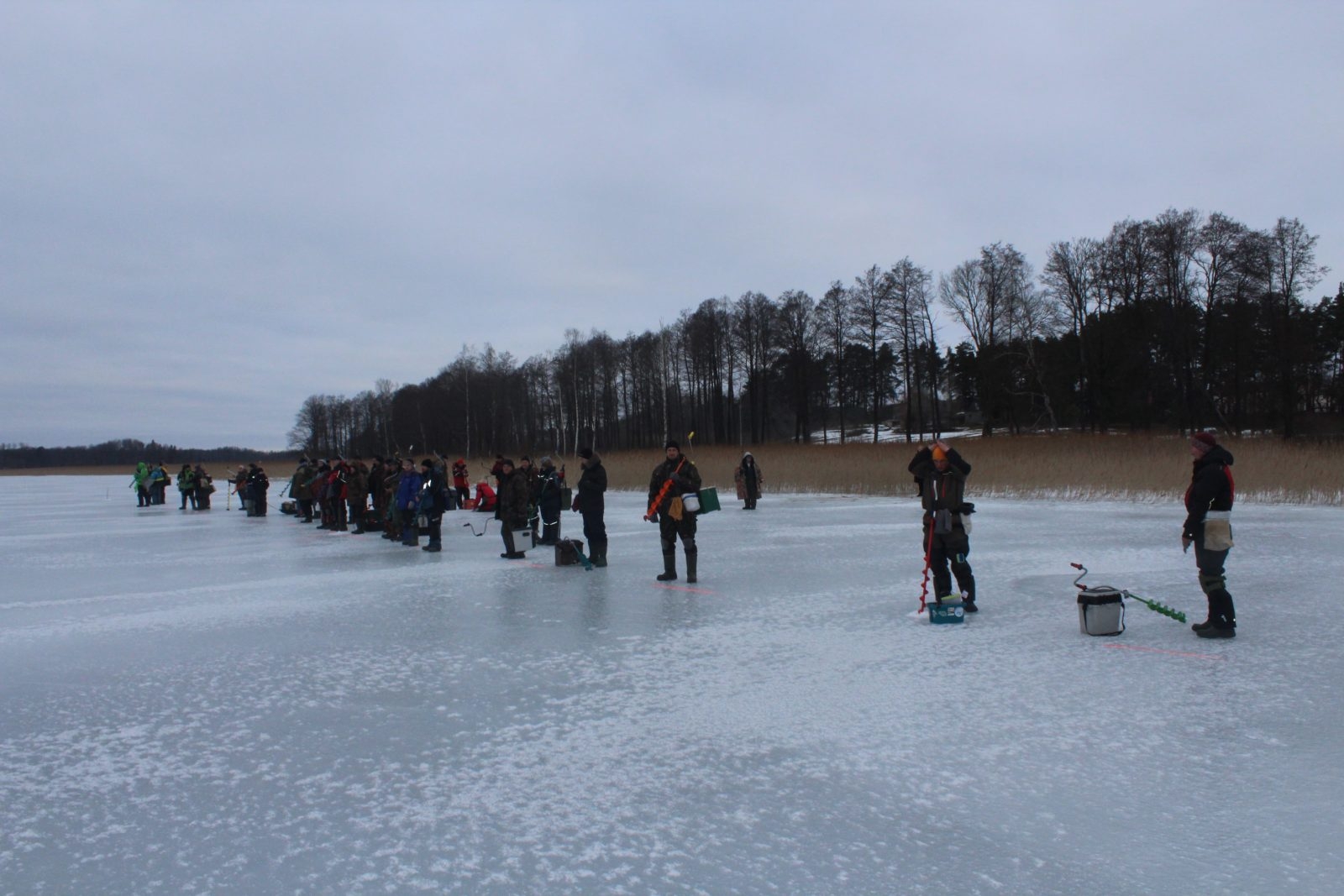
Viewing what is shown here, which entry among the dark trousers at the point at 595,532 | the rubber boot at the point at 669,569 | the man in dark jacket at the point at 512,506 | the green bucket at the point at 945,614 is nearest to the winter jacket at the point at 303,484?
the man in dark jacket at the point at 512,506

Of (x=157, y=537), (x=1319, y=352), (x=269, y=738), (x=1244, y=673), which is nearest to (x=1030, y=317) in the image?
(x=1319, y=352)

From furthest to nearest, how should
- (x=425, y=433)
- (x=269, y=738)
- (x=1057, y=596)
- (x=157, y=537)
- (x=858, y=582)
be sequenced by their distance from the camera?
(x=425, y=433)
(x=157, y=537)
(x=858, y=582)
(x=1057, y=596)
(x=269, y=738)

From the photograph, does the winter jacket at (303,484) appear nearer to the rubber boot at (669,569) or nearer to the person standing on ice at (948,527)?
the rubber boot at (669,569)

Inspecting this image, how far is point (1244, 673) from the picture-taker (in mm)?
6207

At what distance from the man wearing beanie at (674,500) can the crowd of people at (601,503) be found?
1cm

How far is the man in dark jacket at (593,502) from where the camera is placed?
39.3ft

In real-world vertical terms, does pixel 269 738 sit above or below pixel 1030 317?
below

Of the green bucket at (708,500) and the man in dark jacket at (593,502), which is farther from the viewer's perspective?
the man in dark jacket at (593,502)

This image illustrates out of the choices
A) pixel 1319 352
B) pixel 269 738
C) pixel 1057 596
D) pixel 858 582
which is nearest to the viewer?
pixel 269 738

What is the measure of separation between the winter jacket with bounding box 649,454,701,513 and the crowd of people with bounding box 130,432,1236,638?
1cm

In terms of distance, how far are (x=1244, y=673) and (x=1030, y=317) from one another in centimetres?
→ 4762

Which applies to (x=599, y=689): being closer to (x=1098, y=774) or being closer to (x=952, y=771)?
(x=952, y=771)

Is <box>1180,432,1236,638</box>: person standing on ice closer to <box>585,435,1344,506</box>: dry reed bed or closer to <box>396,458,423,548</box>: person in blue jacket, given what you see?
<box>396,458,423,548</box>: person in blue jacket

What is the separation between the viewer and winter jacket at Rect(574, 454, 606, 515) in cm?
1198
